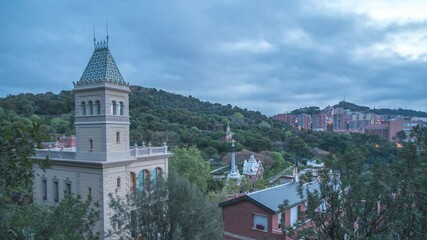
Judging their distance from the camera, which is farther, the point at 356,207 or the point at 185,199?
the point at 185,199

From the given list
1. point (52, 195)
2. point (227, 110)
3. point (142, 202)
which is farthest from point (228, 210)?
point (227, 110)

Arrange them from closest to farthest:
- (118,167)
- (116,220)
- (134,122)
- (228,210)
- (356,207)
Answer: (356,207) → (116,220) → (228,210) → (118,167) → (134,122)

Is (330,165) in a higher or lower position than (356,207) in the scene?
higher

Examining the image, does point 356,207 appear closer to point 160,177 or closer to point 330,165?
point 330,165

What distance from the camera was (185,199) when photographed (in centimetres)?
1506

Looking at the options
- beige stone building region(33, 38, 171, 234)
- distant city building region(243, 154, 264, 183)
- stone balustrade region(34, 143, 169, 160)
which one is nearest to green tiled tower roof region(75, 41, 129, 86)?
beige stone building region(33, 38, 171, 234)

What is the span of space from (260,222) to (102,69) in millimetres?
15271

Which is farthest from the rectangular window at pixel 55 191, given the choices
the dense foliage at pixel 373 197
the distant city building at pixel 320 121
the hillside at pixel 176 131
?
the distant city building at pixel 320 121

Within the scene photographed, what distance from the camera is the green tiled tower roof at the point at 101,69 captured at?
875 inches

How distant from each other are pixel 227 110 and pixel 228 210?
170656 millimetres

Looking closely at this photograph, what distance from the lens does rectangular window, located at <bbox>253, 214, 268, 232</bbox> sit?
58.8ft

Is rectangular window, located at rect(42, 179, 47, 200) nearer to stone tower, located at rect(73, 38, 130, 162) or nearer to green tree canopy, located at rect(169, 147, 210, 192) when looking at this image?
stone tower, located at rect(73, 38, 130, 162)

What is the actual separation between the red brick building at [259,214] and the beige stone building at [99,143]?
19.3ft

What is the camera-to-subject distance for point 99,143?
21703mm
